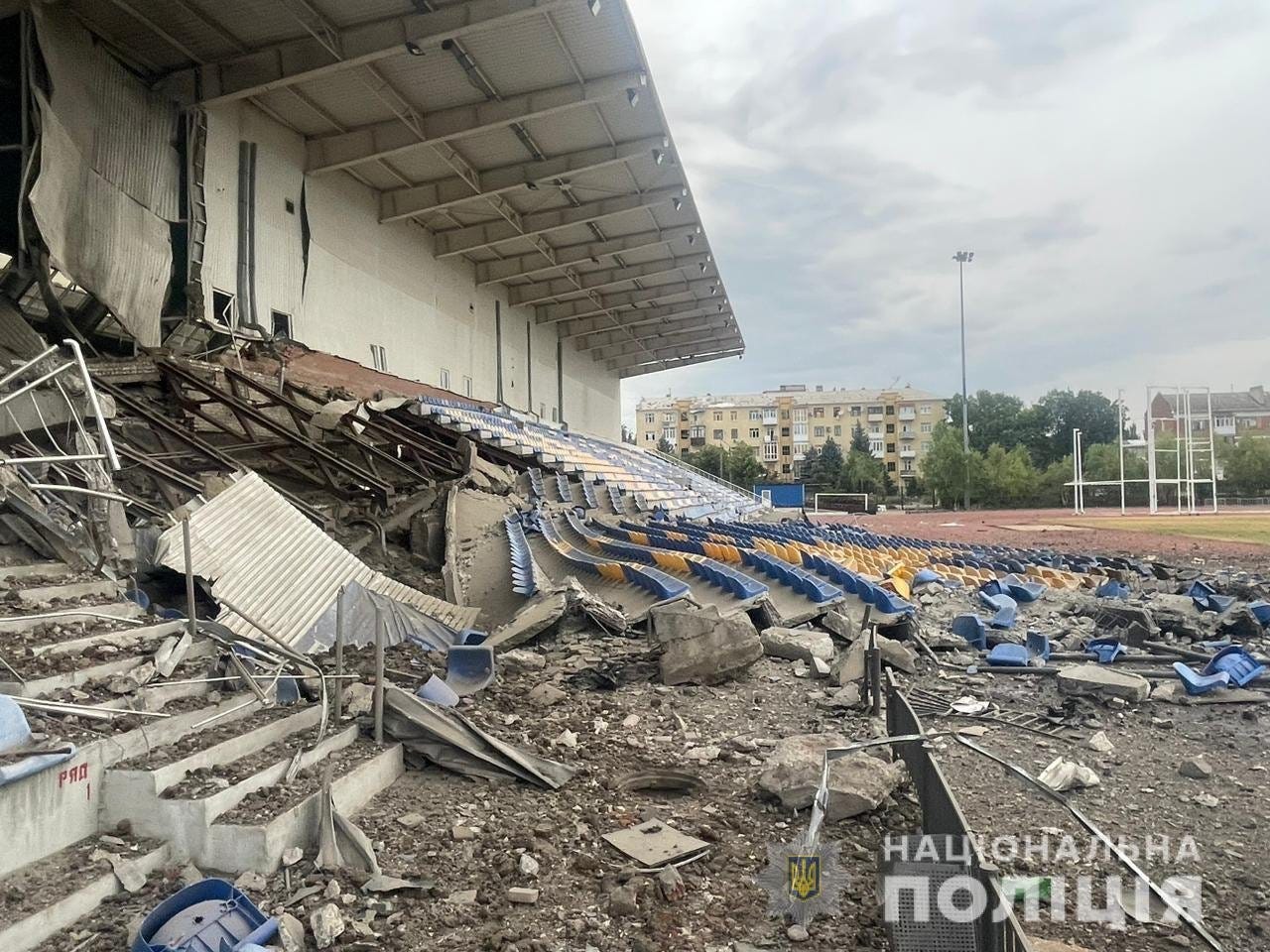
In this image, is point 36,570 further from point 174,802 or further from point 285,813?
point 285,813

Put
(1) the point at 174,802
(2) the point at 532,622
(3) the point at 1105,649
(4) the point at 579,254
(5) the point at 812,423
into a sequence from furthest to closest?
1. (5) the point at 812,423
2. (4) the point at 579,254
3. (3) the point at 1105,649
4. (2) the point at 532,622
5. (1) the point at 174,802

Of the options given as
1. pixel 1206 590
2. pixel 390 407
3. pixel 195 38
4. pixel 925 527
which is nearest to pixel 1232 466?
pixel 925 527

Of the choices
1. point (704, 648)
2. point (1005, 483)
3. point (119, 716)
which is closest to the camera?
point (119, 716)

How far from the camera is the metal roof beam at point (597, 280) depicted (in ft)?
95.0


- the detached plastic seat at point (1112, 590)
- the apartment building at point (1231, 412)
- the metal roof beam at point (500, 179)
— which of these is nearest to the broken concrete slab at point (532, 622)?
the detached plastic seat at point (1112, 590)

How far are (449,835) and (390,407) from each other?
11657 millimetres

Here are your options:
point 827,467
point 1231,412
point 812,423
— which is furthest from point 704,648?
point 1231,412

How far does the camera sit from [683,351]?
44.3 metres

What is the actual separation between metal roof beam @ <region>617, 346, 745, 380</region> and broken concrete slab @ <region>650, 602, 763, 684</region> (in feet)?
129

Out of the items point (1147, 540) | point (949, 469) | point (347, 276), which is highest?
point (347, 276)

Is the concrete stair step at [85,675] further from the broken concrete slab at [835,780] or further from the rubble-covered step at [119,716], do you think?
the broken concrete slab at [835,780]

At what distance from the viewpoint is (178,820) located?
338cm
